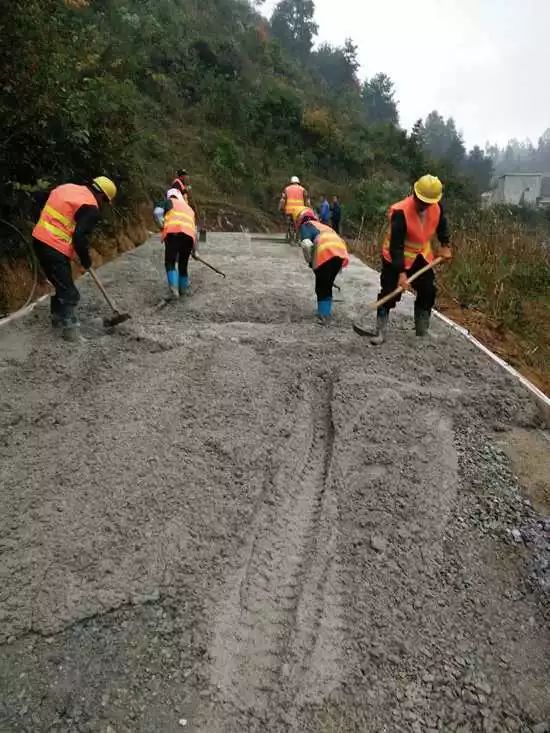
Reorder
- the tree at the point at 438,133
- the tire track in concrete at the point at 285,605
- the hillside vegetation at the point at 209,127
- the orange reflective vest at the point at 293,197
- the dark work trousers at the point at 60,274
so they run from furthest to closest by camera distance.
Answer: the tree at the point at 438,133 < the orange reflective vest at the point at 293,197 < the hillside vegetation at the point at 209,127 < the dark work trousers at the point at 60,274 < the tire track in concrete at the point at 285,605

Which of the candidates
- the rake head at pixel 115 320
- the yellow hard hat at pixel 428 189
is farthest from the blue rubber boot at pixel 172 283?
the yellow hard hat at pixel 428 189

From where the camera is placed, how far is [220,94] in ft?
72.4

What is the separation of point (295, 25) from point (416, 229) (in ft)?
168

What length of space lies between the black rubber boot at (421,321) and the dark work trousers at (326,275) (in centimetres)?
84

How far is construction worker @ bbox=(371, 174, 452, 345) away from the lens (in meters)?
4.54

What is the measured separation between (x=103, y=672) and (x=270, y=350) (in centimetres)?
291

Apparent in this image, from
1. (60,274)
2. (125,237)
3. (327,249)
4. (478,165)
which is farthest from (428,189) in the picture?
(478,165)

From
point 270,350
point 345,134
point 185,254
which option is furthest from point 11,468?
point 345,134

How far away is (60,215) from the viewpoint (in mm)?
4496

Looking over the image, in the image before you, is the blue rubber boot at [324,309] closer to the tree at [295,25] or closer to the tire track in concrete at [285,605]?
the tire track in concrete at [285,605]

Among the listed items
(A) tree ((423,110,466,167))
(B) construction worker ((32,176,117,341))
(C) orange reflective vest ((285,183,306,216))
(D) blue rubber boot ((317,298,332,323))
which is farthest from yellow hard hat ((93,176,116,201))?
(A) tree ((423,110,466,167))

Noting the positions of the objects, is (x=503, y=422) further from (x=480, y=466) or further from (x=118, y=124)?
(x=118, y=124)

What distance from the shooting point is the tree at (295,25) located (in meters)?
46.4

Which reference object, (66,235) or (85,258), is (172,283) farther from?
(66,235)
